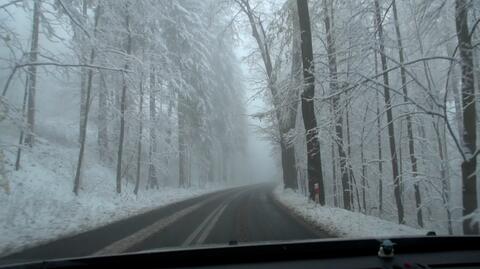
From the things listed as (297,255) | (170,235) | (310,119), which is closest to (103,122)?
(310,119)

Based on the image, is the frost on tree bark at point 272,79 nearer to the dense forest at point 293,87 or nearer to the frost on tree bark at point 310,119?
the dense forest at point 293,87

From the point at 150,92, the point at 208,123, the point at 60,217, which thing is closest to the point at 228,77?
the point at 208,123

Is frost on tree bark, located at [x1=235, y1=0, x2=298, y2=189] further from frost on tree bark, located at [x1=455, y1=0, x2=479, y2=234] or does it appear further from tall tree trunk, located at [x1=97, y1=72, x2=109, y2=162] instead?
frost on tree bark, located at [x1=455, y1=0, x2=479, y2=234]

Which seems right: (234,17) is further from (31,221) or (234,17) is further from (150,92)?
(31,221)

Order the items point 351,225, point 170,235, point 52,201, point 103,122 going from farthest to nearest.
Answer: point 103,122
point 52,201
point 351,225
point 170,235

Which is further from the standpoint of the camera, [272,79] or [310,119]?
[272,79]

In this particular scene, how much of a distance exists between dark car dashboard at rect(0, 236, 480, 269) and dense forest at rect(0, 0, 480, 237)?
5.41 meters

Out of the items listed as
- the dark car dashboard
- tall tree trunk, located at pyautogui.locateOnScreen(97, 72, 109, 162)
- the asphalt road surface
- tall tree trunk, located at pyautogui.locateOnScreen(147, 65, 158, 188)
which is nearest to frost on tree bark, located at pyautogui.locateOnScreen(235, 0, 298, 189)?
tall tree trunk, located at pyautogui.locateOnScreen(147, 65, 158, 188)

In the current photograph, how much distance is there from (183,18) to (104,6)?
43.7 feet

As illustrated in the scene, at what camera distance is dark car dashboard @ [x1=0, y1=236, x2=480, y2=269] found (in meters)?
3.70

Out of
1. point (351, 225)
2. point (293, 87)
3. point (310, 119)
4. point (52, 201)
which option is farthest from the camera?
point (293, 87)

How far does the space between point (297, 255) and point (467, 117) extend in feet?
27.4

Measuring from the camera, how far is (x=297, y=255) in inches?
156

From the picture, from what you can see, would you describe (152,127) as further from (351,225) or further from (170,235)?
(351,225)
